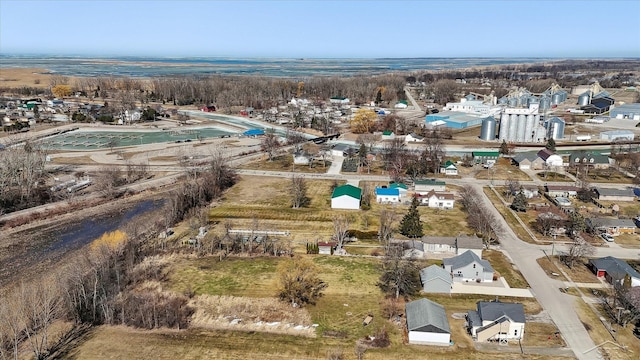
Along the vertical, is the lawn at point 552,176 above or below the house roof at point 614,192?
below

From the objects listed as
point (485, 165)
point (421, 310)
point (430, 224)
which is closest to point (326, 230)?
point (430, 224)

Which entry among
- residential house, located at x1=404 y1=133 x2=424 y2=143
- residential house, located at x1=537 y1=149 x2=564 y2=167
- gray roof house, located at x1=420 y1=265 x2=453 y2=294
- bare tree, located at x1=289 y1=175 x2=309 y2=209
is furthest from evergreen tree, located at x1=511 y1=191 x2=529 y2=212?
residential house, located at x1=404 y1=133 x2=424 y2=143

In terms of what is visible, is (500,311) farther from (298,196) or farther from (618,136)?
(618,136)

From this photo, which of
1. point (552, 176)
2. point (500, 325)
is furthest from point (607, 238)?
point (500, 325)

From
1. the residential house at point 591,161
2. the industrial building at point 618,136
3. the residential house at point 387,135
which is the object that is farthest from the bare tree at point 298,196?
the industrial building at point 618,136

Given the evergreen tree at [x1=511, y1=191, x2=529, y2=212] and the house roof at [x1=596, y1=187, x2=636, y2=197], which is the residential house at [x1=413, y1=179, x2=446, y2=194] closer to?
the evergreen tree at [x1=511, y1=191, x2=529, y2=212]

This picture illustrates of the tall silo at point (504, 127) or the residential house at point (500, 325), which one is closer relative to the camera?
the residential house at point (500, 325)

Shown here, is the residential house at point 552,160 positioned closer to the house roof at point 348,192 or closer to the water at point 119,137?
the house roof at point 348,192
